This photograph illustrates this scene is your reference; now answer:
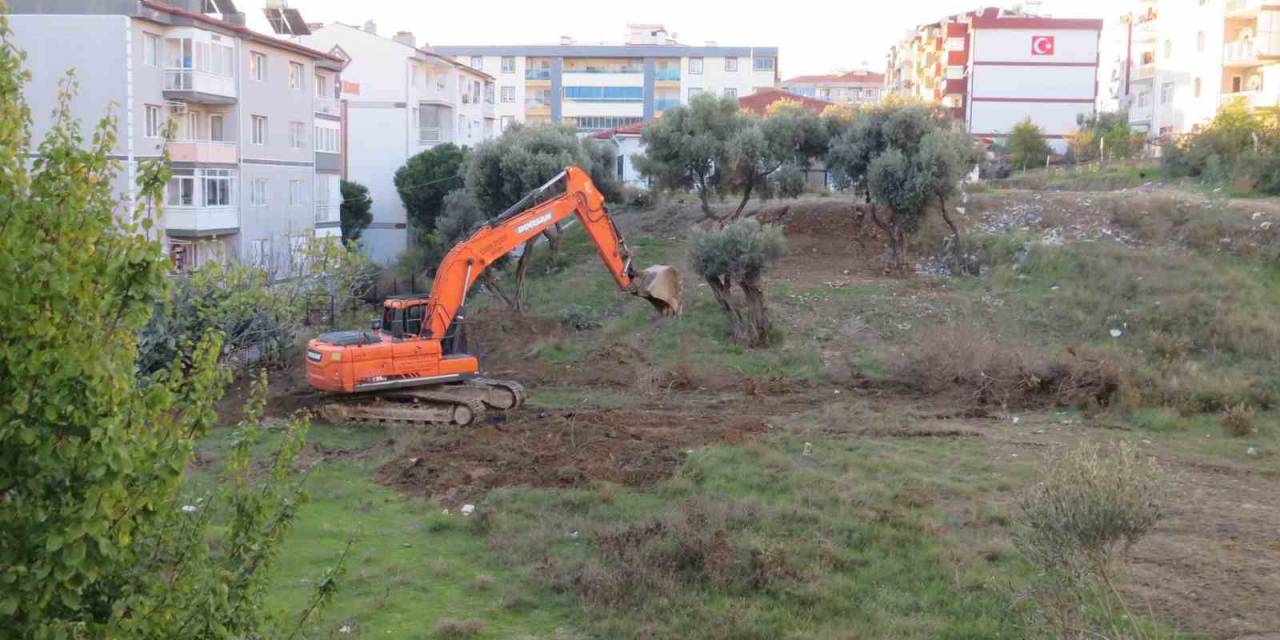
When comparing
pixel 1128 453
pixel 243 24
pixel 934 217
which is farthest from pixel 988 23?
pixel 1128 453

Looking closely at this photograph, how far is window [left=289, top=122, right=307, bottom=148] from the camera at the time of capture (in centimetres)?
4253

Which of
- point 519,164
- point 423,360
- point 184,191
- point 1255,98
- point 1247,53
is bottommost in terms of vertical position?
point 423,360

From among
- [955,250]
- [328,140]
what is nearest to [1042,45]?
[328,140]

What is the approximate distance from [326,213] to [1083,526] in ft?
135

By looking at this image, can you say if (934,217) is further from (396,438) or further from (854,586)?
(854,586)

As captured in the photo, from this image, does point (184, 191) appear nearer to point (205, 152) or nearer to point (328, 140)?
point (205, 152)

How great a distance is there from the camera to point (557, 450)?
1792cm

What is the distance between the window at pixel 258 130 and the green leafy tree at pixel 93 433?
36.0m

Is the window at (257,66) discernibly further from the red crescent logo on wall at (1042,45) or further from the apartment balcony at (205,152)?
the red crescent logo on wall at (1042,45)

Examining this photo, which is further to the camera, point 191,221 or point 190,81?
point 191,221

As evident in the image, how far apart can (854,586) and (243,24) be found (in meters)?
34.7

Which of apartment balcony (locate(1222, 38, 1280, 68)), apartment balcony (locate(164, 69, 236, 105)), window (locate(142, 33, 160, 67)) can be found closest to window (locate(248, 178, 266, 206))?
apartment balcony (locate(164, 69, 236, 105))

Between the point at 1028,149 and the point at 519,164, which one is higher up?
the point at 1028,149

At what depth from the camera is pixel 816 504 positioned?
48.0 feet
